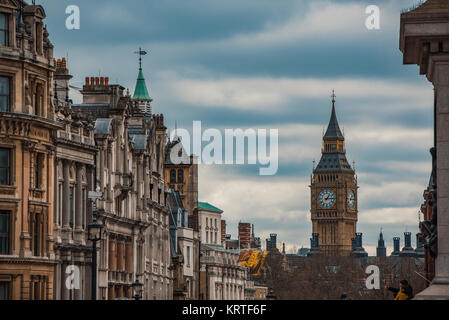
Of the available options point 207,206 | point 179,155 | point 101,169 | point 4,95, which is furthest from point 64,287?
point 207,206

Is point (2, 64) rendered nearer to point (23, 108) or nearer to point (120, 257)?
point (23, 108)

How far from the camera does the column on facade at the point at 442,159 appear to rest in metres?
47.3

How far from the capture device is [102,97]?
9112cm

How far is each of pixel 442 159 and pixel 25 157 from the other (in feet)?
88.5

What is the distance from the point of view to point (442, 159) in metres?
47.8

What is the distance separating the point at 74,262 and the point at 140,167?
20441mm

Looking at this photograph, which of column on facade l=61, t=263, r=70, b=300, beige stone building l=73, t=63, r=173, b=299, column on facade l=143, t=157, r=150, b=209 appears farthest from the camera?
column on facade l=143, t=157, r=150, b=209

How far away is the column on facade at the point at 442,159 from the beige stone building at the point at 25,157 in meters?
26.2

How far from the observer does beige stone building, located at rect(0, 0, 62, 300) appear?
67.8 metres

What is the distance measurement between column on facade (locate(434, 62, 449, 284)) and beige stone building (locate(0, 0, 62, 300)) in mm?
26181

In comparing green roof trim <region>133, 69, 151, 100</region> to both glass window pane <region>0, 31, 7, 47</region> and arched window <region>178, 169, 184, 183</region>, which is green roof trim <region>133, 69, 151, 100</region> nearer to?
arched window <region>178, 169, 184, 183</region>

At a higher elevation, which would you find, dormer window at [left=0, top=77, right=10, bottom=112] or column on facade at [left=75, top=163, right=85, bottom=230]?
dormer window at [left=0, top=77, right=10, bottom=112]

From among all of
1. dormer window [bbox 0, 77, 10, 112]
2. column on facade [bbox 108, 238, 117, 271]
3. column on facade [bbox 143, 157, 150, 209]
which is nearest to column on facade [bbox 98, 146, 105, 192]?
column on facade [bbox 108, 238, 117, 271]
